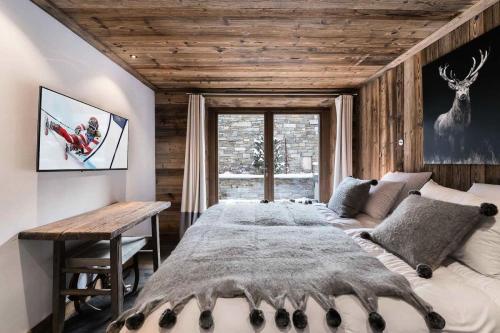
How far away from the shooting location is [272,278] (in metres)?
1.18

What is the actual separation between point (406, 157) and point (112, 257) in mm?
2764

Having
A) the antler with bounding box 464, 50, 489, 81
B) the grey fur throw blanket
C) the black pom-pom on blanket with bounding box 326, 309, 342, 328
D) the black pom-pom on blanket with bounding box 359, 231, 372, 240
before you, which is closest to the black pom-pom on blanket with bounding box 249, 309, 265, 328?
the grey fur throw blanket

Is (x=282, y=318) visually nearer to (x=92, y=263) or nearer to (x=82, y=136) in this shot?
(x=92, y=263)

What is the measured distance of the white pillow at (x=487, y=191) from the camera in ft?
5.08

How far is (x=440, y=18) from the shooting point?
2043 mm

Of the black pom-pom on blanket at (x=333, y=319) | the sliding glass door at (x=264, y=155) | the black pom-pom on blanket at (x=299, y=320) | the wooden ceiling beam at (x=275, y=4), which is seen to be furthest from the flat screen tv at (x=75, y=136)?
the black pom-pom on blanket at (x=333, y=319)

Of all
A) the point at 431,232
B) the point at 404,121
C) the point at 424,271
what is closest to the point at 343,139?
the point at 404,121

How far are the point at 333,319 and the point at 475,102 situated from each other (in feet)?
6.09

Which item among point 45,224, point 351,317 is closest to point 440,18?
point 351,317

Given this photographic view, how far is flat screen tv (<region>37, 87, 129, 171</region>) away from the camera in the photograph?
72.2 inches

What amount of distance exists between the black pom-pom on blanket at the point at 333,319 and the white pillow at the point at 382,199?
1524mm

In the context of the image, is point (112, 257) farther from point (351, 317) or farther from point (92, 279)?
point (351, 317)

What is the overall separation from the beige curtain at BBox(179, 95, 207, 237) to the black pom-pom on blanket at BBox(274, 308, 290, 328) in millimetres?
2853

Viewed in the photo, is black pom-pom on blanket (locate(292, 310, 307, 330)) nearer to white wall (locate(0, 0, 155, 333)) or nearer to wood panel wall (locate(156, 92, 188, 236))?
→ white wall (locate(0, 0, 155, 333))
